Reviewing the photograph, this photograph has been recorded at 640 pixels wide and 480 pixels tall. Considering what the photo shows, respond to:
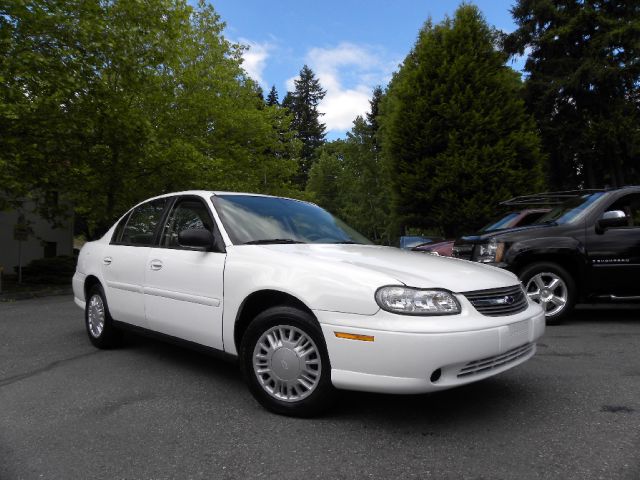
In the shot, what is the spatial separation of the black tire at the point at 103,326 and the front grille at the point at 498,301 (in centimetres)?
354

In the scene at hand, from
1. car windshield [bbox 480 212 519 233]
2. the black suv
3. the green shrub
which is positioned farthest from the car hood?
the green shrub

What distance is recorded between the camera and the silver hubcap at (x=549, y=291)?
629cm

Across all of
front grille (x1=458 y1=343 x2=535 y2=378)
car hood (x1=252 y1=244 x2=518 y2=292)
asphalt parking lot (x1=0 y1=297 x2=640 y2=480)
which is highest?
car hood (x1=252 y1=244 x2=518 y2=292)

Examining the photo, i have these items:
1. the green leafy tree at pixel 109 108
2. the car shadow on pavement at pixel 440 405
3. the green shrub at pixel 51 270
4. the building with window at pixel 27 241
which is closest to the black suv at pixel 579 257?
the car shadow on pavement at pixel 440 405

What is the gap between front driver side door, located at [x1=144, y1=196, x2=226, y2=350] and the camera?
366cm

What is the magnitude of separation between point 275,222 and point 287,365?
130 cm

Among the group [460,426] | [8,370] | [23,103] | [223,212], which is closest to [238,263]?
[223,212]

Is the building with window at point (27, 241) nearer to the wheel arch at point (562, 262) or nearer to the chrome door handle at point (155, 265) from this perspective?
the chrome door handle at point (155, 265)

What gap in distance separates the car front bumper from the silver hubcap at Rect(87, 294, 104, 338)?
3.03 metres

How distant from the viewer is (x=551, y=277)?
6.38m

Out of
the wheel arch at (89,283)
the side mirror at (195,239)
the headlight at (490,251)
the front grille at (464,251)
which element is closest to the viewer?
the side mirror at (195,239)

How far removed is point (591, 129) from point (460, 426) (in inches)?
879

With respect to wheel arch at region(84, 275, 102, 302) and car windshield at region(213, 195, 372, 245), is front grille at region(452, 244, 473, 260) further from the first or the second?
wheel arch at region(84, 275, 102, 302)

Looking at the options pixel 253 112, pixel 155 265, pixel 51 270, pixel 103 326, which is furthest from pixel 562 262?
pixel 253 112
